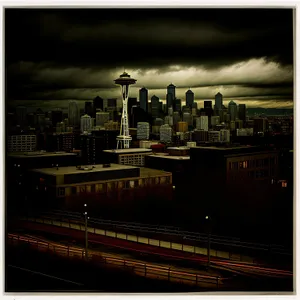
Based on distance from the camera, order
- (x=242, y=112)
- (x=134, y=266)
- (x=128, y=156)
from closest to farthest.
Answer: (x=134, y=266) < (x=242, y=112) < (x=128, y=156)

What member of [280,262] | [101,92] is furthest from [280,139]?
[101,92]

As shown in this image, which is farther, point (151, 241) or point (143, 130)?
point (143, 130)

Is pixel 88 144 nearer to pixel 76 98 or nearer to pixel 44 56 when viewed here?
pixel 76 98

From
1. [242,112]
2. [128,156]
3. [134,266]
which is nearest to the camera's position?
[134,266]

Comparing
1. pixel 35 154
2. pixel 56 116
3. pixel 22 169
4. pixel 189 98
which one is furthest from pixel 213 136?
pixel 22 169

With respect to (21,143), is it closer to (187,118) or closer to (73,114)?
(73,114)

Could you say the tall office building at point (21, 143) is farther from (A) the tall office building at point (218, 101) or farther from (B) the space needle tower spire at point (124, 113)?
(A) the tall office building at point (218, 101)
